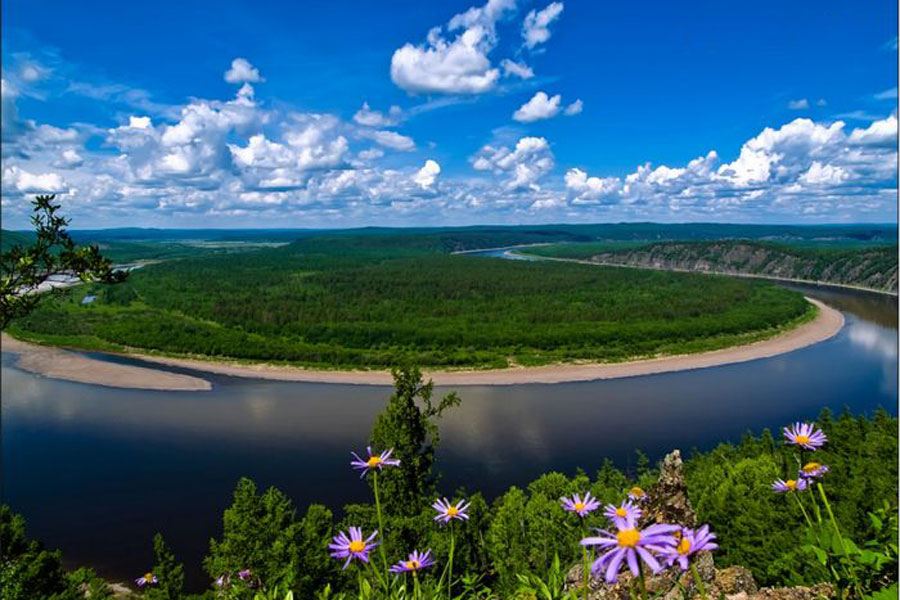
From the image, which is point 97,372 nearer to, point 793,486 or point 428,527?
point 428,527

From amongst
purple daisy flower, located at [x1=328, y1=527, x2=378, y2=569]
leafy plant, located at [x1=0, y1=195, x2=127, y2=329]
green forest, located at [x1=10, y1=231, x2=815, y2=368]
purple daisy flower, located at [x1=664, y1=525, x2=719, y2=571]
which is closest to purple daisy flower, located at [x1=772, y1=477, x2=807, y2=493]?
purple daisy flower, located at [x1=664, y1=525, x2=719, y2=571]

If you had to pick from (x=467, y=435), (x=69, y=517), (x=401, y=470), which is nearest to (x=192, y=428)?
(x=69, y=517)

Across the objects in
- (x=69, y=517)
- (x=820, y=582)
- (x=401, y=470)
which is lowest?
(x=69, y=517)

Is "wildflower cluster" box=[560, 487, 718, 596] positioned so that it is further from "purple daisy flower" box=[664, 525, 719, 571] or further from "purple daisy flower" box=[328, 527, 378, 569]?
"purple daisy flower" box=[328, 527, 378, 569]

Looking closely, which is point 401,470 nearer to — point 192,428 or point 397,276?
point 192,428

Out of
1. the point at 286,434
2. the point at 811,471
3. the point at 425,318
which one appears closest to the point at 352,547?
the point at 811,471

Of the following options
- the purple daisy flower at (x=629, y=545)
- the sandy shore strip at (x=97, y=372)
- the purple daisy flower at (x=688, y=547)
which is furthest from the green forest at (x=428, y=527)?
the sandy shore strip at (x=97, y=372)

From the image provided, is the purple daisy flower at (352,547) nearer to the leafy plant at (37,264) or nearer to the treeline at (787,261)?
the leafy plant at (37,264)
